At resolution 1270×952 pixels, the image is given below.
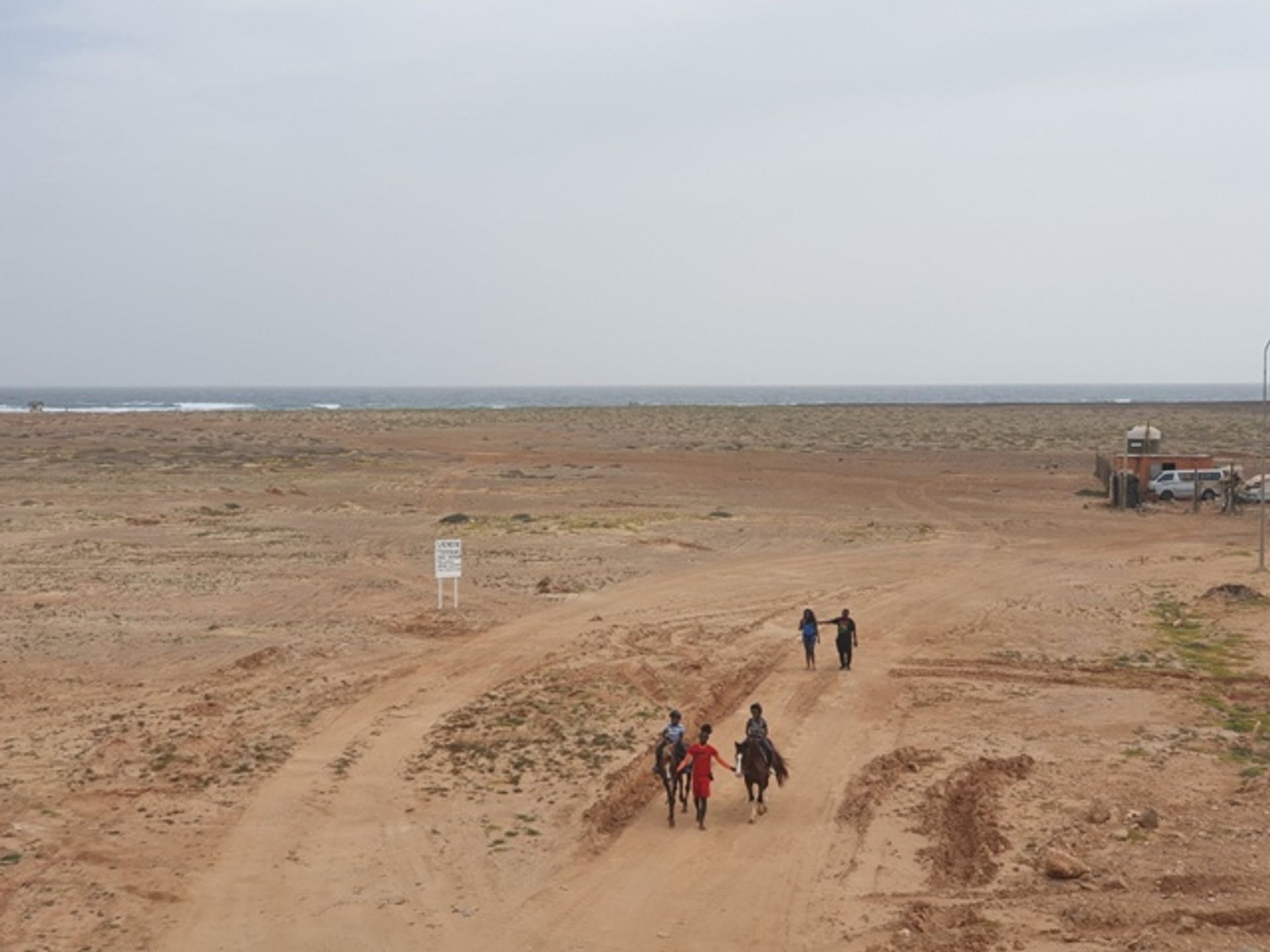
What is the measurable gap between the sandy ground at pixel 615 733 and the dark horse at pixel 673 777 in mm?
353

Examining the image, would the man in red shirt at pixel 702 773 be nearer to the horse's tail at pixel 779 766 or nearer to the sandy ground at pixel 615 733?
the sandy ground at pixel 615 733

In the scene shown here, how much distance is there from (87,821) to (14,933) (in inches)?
119

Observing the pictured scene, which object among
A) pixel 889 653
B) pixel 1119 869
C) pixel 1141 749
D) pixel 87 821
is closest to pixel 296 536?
pixel 889 653

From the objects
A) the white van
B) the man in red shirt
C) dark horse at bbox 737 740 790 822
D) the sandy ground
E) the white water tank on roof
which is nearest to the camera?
the sandy ground

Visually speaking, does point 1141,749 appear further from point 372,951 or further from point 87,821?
point 87,821

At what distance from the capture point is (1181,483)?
52.0 metres

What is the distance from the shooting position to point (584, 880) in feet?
47.2

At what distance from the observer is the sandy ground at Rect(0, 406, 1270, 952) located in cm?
1359

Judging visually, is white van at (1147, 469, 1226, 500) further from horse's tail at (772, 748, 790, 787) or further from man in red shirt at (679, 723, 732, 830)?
man in red shirt at (679, 723, 732, 830)

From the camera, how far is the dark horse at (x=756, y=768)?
1634 cm

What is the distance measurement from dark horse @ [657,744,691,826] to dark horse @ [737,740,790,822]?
28.3 inches

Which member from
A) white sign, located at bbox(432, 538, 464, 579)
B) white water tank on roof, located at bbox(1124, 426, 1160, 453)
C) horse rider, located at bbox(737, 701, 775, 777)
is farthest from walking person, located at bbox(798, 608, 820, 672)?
white water tank on roof, located at bbox(1124, 426, 1160, 453)

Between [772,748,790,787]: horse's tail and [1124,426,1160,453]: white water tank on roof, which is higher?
[1124,426,1160,453]: white water tank on roof

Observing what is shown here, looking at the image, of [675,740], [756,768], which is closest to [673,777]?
[675,740]
